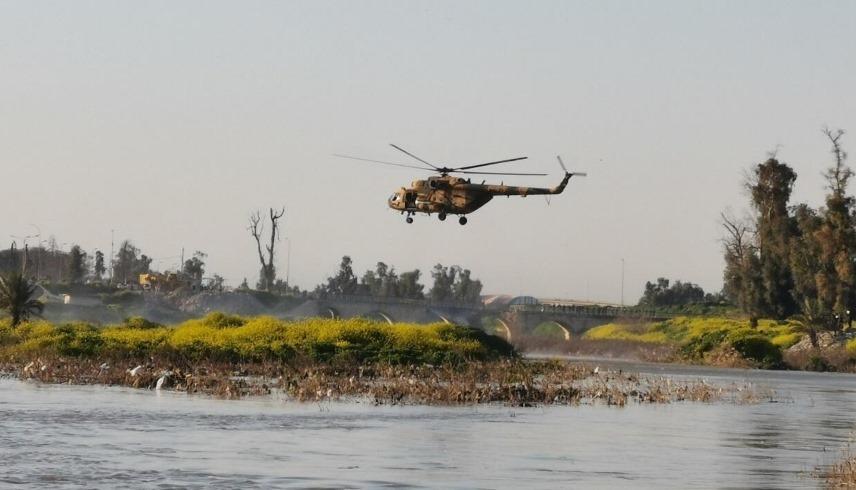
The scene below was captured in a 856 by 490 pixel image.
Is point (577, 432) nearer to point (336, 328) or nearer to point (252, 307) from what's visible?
point (336, 328)

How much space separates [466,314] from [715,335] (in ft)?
196

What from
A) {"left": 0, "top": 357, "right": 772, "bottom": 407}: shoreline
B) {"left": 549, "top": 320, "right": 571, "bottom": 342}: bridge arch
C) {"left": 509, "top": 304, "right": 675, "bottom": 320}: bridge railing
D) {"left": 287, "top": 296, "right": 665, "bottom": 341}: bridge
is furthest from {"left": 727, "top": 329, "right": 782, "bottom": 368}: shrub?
{"left": 287, "top": 296, "right": 665, "bottom": 341}: bridge

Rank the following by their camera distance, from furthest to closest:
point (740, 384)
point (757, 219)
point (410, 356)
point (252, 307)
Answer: point (252, 307), point (757, 219), point (740, 384), point (410, 356)

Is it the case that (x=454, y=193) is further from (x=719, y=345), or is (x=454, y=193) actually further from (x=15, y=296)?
(x=719, y=345)

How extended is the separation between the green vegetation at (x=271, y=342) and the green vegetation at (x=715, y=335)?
3302cm

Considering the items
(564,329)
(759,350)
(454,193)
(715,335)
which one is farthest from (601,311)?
(454,193)

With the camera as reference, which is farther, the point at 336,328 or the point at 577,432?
the point at 336,328

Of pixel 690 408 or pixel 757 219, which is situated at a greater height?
pixel 757 219

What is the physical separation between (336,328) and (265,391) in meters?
22.7

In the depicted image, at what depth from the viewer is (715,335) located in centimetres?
11506

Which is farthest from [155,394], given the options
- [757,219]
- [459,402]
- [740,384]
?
[757,219]

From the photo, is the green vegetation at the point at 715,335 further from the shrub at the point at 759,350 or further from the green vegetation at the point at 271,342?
the green vegetation at the point at 271,342

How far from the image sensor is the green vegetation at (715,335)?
104m

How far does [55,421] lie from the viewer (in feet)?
125
